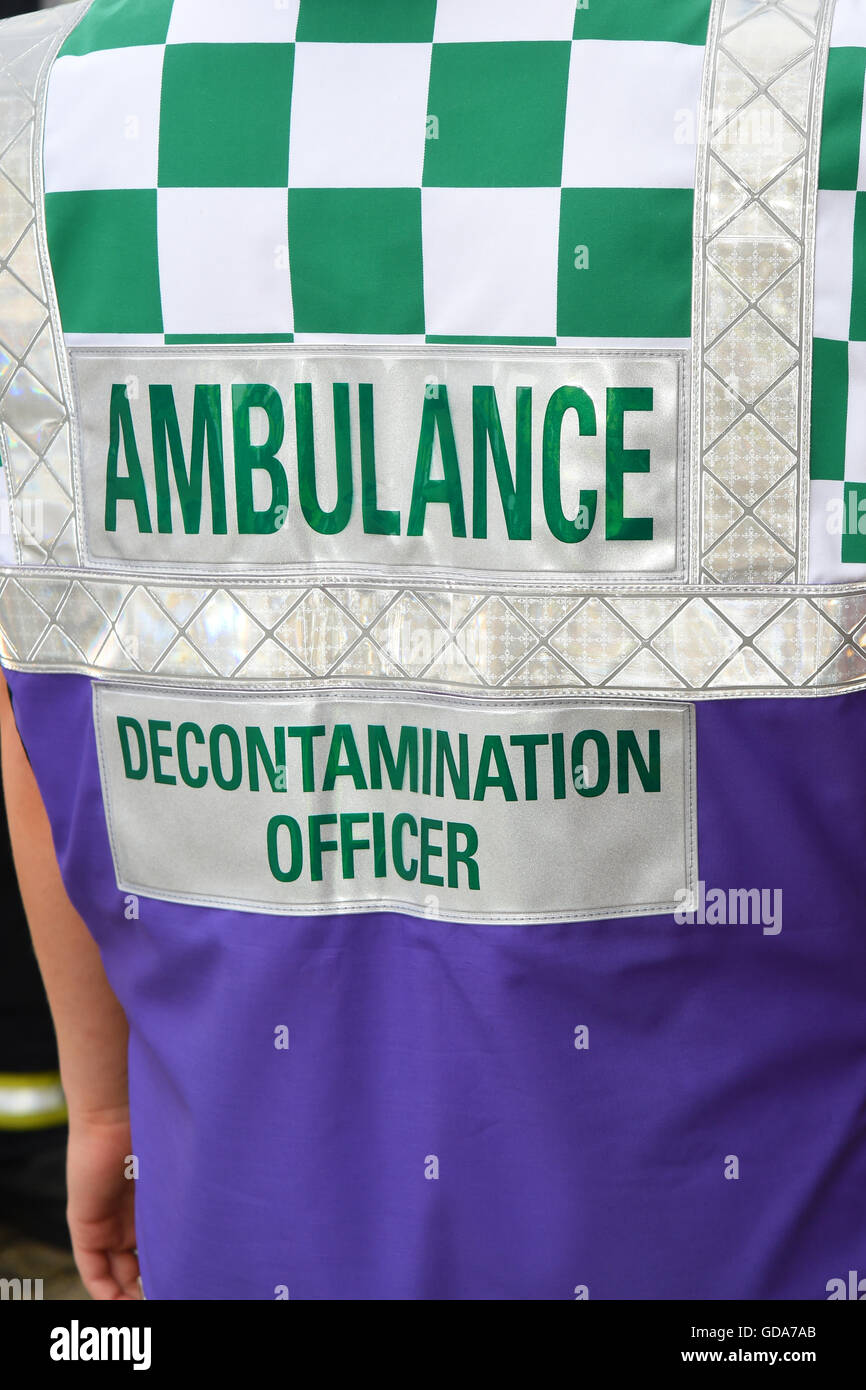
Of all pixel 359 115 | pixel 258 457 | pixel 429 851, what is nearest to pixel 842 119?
pixel 359 115

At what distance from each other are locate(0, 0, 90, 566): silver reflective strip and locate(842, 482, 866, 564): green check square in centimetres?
47

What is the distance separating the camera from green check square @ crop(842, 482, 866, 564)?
698 mm

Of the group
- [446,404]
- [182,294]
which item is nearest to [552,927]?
[446,404]

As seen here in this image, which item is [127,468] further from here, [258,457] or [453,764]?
[453,764]

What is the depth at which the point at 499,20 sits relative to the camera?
27.5 inches

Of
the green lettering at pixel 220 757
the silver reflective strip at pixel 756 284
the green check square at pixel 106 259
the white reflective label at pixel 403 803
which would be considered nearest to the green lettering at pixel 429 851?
the white reflective label at pixel 403 803

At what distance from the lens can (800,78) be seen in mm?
656

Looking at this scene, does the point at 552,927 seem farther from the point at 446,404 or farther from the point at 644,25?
the point at 644,25

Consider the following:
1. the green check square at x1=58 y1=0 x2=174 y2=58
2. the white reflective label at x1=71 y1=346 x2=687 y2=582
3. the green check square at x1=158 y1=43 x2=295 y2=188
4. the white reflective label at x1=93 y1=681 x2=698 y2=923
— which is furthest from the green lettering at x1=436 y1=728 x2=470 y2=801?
the green check square at x1=58 y1=0 x2=174 y2=58

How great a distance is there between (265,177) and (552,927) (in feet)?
1.55

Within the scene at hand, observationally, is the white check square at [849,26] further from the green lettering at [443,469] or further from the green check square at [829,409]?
the green lettering at [443,469]

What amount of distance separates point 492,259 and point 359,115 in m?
0.11

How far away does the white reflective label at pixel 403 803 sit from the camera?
76cm

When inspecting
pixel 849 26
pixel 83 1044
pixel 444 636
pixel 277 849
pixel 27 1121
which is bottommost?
pixel 27 1121
